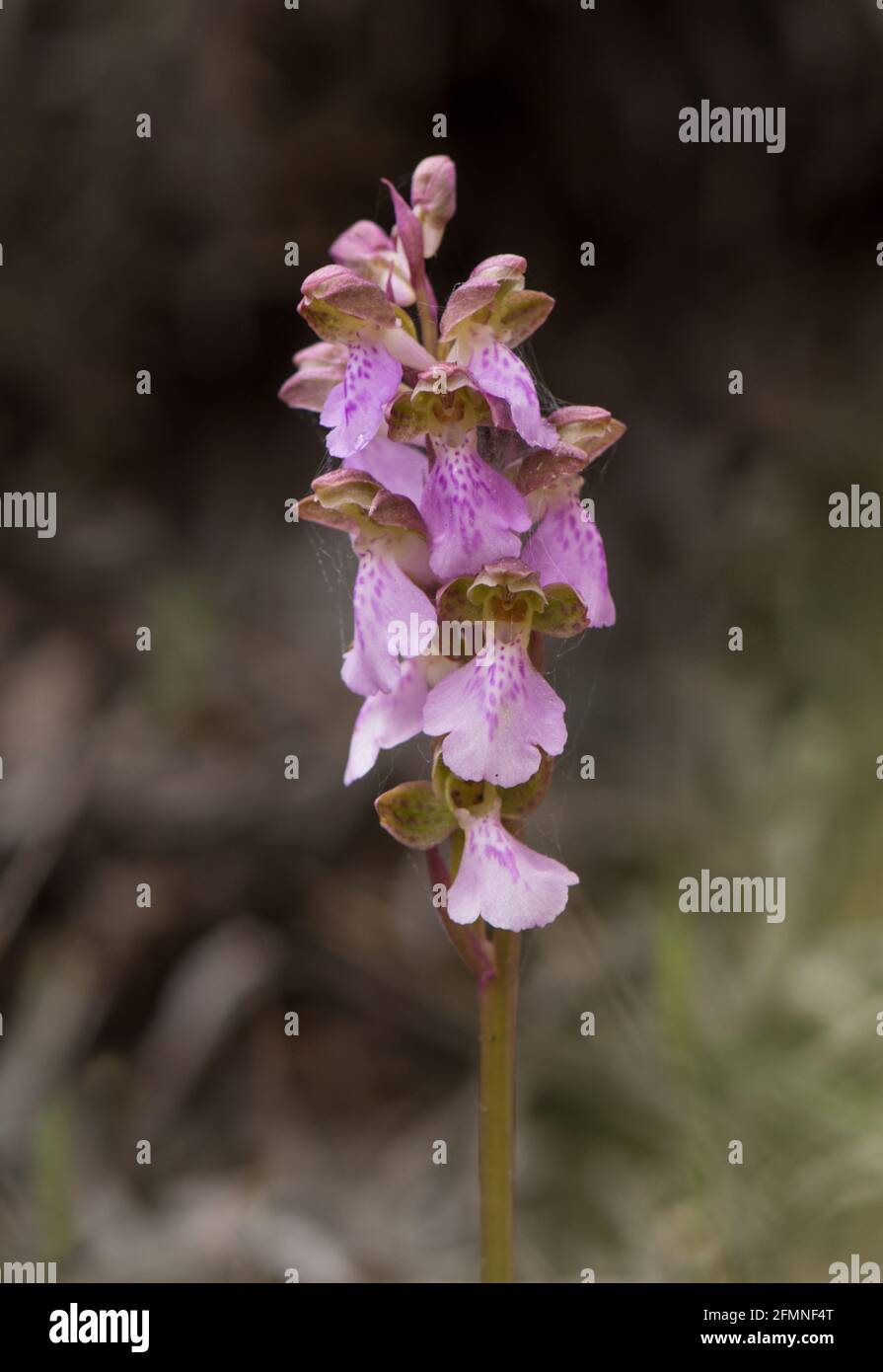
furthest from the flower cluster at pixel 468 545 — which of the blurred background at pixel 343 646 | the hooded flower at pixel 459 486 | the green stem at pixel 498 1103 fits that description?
the blurred background at pixel 343 646

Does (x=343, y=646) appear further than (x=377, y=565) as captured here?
Yes

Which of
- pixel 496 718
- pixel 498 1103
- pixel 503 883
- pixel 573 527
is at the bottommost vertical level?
pixel 498 1103

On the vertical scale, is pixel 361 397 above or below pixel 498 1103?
above

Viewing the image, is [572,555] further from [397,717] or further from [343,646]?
[343,646]

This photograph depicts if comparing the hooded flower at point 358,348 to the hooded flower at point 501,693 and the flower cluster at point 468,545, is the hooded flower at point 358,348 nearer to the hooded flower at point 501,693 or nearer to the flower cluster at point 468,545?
the flower cluster at point 468,545

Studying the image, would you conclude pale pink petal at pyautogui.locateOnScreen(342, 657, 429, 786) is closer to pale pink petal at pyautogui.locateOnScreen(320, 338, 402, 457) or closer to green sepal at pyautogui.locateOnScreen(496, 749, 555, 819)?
green sepal at pyautogui.locateOnScreen(496, 749, 555, 819)

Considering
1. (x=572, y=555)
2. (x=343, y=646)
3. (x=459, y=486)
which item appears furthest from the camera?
(x=343, y=646)

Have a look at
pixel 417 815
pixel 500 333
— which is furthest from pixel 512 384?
pixel 417 815
